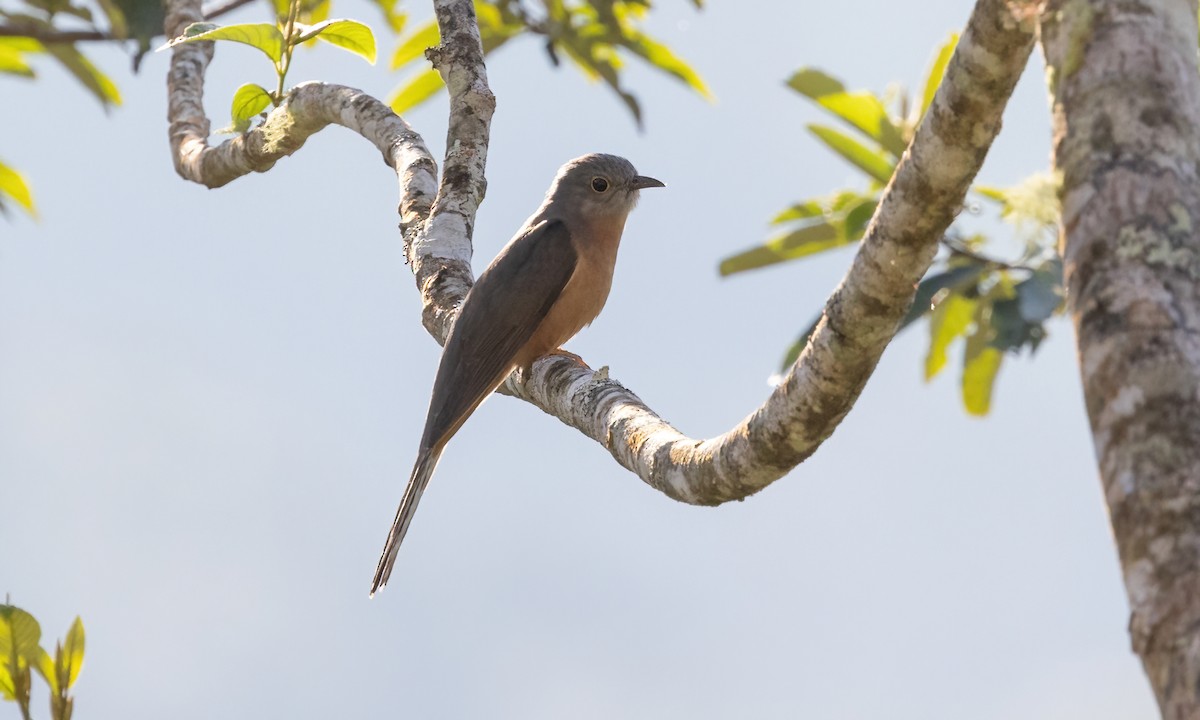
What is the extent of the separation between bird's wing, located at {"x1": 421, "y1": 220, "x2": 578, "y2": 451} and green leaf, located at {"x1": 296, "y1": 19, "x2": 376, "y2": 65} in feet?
3.50

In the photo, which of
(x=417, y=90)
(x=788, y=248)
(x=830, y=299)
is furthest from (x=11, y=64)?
(x=830, y=299)

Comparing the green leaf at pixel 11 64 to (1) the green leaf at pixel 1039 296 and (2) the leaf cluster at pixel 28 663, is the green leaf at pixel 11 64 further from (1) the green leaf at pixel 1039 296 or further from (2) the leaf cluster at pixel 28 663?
(1) the green leaf at pixel 1039 296

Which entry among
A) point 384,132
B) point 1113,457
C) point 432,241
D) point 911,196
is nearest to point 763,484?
point 911,196

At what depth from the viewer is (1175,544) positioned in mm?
1648

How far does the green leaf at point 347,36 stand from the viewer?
5.16 metres

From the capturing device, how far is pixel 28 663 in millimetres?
3461

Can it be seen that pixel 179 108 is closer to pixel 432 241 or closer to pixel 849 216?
pixel 432 241

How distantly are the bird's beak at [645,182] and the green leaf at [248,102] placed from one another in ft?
8.61

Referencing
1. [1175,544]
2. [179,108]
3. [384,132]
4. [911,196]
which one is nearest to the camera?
[1175,544]

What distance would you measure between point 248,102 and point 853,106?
257 cm

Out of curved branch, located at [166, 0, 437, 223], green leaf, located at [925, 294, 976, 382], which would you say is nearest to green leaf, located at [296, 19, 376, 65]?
curved branch, located at [166, 0, 437, 223]

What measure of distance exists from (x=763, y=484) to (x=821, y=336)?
501 millimetres

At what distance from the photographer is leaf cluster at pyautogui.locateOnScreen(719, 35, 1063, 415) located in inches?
201

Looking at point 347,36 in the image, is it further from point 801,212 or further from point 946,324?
point 946,324
